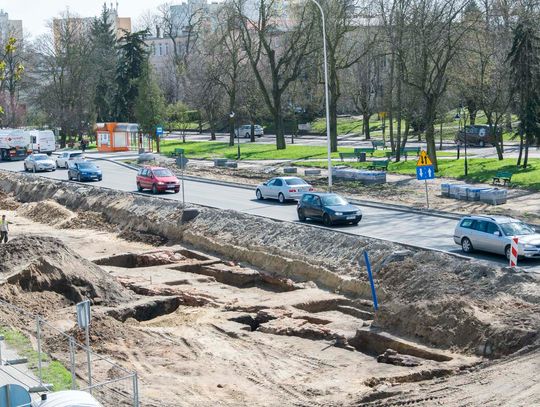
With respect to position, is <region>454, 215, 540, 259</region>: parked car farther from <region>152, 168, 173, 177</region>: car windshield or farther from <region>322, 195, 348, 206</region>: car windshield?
<region>152, 168, 173, 177</region>: car windshield

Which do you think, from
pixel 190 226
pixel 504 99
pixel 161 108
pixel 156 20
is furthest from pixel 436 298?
pixel 156 20

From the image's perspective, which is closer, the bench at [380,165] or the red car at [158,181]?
the red car at [158,181]

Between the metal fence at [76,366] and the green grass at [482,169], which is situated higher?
the green grass at [482,169]

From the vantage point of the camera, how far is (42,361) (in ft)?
62.4

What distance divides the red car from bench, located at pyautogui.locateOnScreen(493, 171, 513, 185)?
1807 cm

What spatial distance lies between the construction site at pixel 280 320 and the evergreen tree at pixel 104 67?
2691 inches

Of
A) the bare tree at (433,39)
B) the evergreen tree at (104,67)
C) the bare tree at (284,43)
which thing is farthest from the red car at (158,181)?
the evergreen tree at (104,67)

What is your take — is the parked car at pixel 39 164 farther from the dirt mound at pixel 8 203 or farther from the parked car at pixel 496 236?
the parked car at pixel 496 236

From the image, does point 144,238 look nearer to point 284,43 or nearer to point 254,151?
point 254,151

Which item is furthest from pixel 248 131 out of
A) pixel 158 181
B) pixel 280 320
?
pixel 280 320

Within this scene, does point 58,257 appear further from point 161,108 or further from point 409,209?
point 161,108

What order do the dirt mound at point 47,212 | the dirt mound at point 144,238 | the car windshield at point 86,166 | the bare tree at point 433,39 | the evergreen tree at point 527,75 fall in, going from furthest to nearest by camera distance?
the car windshield at point 86,166, the bare tree at point 433,39, the evergreen tree at point 527,75, the dirt mound at point 47,212, the dirt mound at point 144,238

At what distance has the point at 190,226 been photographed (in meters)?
40.6

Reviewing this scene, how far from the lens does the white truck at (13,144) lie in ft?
259
